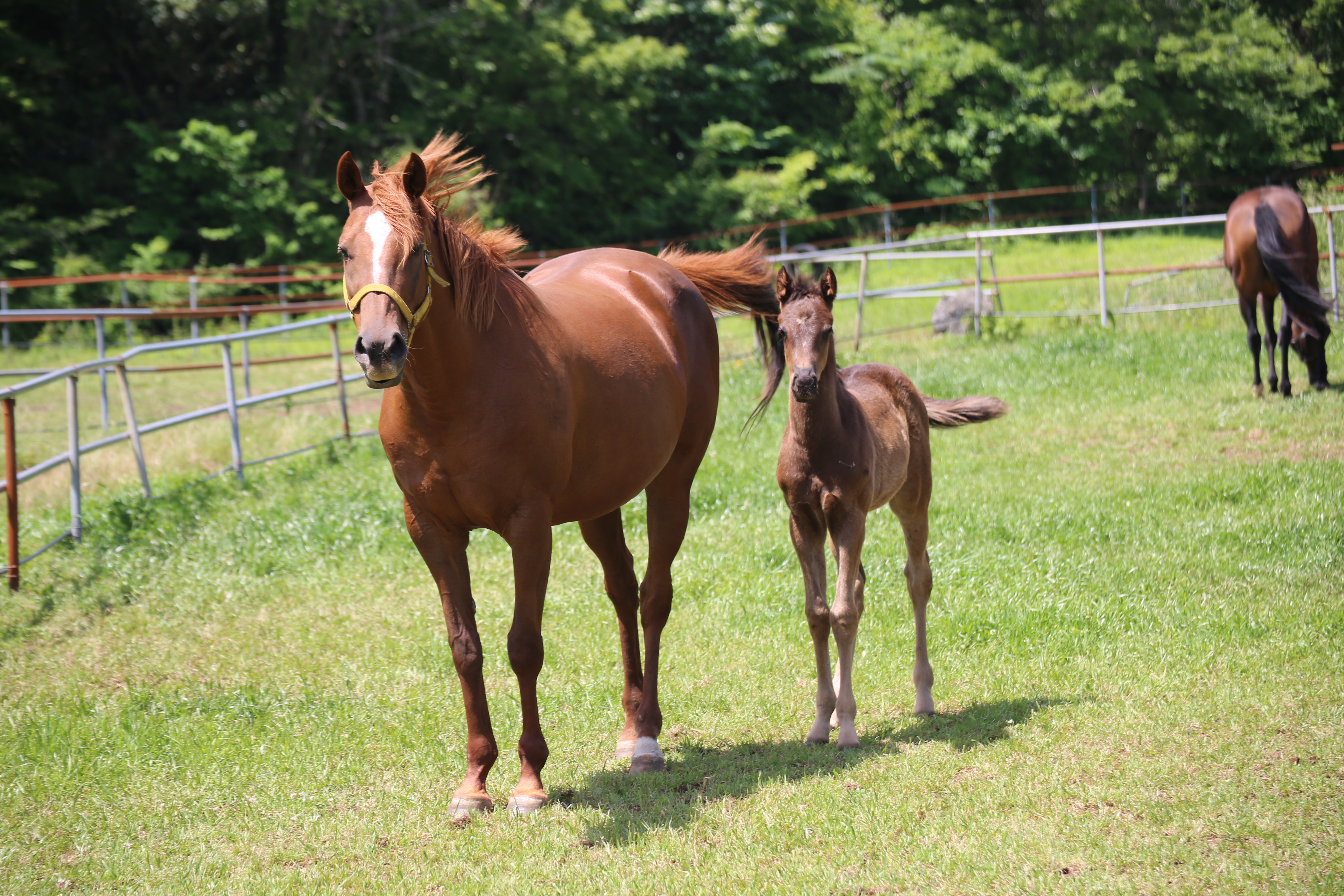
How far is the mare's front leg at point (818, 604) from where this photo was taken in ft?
15.5

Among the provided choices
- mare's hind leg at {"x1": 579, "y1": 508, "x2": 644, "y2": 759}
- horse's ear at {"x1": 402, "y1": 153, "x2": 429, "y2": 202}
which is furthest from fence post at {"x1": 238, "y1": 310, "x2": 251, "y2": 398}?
horse's ear at {"x1": 402, "y1": 153, "x2": 429, "y2": 202}

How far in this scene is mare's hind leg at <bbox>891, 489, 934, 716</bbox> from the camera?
198 inches

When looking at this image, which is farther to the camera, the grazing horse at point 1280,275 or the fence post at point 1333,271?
the fence post at point 1333,271

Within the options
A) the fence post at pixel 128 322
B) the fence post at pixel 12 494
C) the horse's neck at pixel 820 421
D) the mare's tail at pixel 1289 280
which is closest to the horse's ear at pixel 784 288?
the horse's neck at pixel 820 421

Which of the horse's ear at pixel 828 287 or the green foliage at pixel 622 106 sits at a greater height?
the green foliage at pixel 622 106

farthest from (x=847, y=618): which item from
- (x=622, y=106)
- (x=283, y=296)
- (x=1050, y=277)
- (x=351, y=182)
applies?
(x=622, y=106)

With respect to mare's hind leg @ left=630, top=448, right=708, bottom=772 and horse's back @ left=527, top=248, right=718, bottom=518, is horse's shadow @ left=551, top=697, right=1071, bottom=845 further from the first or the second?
horse's back @ left=527, top=248, right=718, bottom=518

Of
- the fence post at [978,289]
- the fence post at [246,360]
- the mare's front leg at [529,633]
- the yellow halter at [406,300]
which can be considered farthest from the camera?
the fence post at [978,289]

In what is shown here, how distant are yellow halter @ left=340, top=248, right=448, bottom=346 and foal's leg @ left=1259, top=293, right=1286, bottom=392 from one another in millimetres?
9097

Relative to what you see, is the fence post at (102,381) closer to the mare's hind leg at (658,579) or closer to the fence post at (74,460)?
the fence post at (74,460)

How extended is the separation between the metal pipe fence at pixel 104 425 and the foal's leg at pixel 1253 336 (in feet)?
27.8

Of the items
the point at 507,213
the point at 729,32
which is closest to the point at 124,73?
the point at 507,213

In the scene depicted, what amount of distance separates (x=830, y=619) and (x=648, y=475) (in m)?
1.02

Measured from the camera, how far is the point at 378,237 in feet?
12.0
